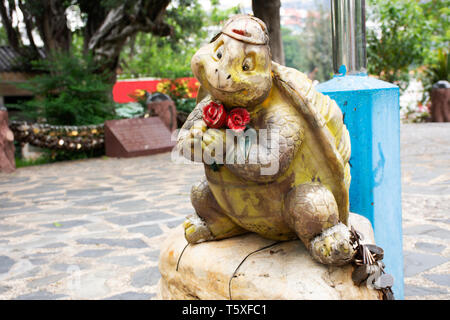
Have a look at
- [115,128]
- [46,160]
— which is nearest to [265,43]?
[115,128]

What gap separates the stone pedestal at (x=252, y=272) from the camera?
147 centimetres

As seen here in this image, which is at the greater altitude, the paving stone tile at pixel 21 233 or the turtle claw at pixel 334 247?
the turtle claw at pixel 334 247

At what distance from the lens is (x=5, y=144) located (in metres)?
7.17

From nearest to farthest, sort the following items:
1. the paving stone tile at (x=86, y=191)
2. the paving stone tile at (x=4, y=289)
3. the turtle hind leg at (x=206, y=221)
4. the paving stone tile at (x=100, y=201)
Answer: the turtle hind leg at (x=206, y=221), the paving stone tile at (x=4, y=289), the paving stone tile at (x=100, y=201), the paving stone tile at (x=86, y=191)

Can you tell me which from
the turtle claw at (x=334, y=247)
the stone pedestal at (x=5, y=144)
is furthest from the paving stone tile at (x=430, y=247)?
the stone pedestal at (x=5, y=144)

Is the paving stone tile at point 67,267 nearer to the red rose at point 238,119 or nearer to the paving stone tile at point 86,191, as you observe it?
the red rose at point 238,119

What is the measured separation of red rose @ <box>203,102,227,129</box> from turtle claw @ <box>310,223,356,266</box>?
0.49m

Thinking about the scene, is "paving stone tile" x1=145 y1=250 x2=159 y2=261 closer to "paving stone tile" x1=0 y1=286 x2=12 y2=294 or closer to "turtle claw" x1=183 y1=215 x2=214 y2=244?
"paving stone tile" x1=0 y1=286 x2=12 y2=294

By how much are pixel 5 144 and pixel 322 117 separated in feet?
22.5

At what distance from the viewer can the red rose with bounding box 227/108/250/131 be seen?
1.39 metres

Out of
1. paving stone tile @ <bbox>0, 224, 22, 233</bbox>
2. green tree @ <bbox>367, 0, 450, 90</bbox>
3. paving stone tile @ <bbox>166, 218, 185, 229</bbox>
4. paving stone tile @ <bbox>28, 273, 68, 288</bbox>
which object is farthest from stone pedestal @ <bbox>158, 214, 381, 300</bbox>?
green tree @ <bbox>367, 0, 450, 90</bbox>

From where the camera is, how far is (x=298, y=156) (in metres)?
1.49

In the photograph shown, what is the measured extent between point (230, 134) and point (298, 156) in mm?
245

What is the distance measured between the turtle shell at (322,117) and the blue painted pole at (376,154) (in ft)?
1.43
